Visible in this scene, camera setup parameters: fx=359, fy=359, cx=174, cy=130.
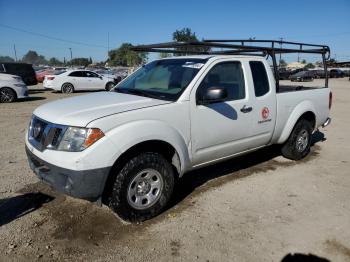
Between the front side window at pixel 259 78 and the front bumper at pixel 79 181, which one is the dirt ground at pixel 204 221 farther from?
the front side window at pixel 259 78

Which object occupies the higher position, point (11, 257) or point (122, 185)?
point (122, 185)

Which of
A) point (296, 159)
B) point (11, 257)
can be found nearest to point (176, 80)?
point (11, 257)

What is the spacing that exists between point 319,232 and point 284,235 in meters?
0.42

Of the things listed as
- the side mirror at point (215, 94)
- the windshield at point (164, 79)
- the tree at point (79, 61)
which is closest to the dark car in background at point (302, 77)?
the windshield at point (164, 79)

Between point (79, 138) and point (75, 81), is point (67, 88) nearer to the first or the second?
point (75, 81)

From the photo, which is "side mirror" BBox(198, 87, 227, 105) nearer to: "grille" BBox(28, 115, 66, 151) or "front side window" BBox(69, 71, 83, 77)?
"grille" BBox(28, 115, 66, 151)

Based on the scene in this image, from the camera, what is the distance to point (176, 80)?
4.65 metres

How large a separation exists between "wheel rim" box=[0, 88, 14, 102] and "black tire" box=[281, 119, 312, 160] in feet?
42.2

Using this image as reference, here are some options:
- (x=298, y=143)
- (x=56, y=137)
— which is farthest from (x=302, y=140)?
(x=56, y=137)

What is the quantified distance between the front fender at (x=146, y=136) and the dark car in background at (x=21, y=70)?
20.0 meters

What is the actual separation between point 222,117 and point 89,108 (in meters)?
1.72

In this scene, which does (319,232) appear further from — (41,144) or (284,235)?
(41,144)

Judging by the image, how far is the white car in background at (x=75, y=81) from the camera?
21.1 m

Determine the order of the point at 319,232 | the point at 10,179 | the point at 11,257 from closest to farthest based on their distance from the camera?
1. the point at 11,257
2. the point at 319,232
3. the point at 10,179
